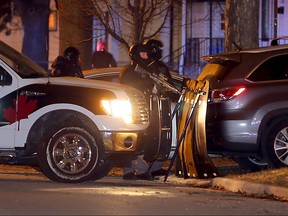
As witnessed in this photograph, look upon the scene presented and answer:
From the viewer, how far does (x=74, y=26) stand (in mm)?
19516

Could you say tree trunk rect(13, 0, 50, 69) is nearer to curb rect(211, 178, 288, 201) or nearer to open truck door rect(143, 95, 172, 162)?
open truck door rect(143, 95, 172, 162)

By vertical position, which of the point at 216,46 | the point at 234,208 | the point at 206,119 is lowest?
the point at 234,208

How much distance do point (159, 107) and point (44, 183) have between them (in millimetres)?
1853

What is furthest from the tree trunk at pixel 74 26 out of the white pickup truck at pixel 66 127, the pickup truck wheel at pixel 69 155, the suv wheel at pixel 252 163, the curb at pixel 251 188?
the curb at pixel 251 188

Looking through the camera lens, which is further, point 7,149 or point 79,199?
point 7,149

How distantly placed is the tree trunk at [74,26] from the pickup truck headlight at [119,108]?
7.04 metres

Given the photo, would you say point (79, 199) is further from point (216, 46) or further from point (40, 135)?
point (216, 46)

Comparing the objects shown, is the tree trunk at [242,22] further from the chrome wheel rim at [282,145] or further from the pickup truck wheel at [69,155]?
the pickup truck wheel at [69,155]

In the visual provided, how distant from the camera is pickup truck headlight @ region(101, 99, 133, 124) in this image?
1217 cm

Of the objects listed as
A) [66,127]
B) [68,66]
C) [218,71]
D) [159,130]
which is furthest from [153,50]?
[66,127]

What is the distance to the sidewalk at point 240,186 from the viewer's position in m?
11.4

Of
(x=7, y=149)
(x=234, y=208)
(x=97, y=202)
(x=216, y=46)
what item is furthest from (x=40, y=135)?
(x=216, y=46)

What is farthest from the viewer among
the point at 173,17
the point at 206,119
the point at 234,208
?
the point at 173,17

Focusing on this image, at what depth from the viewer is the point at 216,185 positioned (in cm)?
1257
